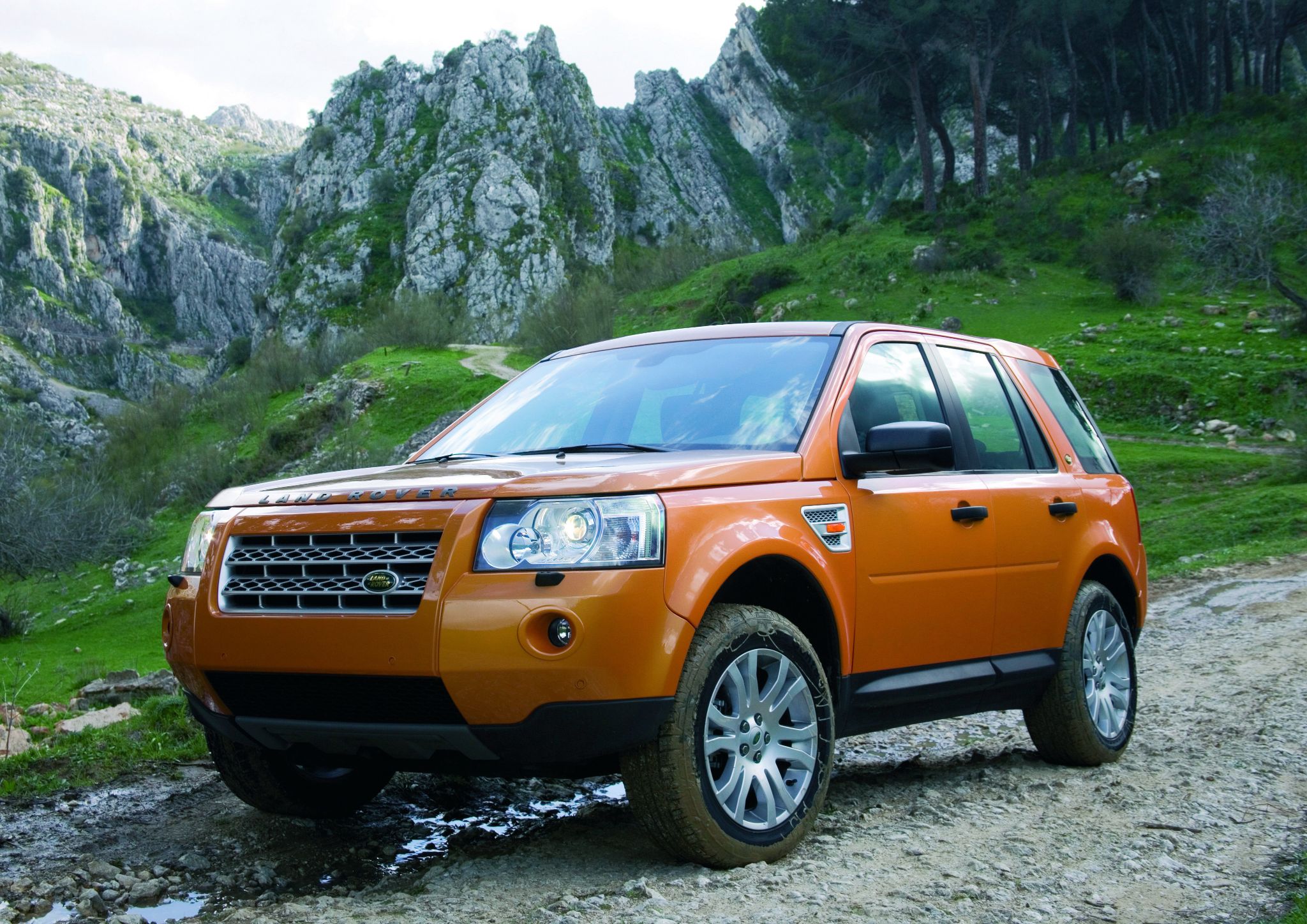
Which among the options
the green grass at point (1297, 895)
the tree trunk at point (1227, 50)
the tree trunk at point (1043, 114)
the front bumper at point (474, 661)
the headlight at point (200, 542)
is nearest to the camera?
the green grass at point (1297, 895)

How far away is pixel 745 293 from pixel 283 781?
145ft

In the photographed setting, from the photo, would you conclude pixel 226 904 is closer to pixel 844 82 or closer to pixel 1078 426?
pixel 1078 426

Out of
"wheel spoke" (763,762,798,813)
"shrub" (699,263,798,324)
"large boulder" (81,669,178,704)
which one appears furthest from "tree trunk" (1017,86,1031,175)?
"wheel spoke" (763,762,798,813)

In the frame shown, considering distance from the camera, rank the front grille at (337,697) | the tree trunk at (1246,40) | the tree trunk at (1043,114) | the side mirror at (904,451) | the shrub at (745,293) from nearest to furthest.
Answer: the front grille at (337,697), the side mirror at (904,451), the shrub at (745,293), the tree trunk at (1246,40), the tree trunk at (1043,114)

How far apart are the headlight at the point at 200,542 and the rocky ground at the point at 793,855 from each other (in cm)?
104

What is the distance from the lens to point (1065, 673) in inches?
219

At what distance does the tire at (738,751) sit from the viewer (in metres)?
3.66

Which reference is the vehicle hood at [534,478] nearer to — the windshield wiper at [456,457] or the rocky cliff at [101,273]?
the windshield wiper at [456,457]

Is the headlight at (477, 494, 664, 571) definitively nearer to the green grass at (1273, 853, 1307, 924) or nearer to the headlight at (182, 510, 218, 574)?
the headlight at (182, 510, 218, 574)

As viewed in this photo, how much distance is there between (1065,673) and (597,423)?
249 centimetres

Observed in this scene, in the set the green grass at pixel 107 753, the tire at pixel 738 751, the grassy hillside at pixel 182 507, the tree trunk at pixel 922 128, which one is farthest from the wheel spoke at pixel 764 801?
Result: the tree trunk at pixel 922 128

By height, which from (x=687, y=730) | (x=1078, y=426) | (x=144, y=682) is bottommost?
(x=144, y=682)

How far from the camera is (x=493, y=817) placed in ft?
16.4

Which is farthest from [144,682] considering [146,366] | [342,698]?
[146,366]
